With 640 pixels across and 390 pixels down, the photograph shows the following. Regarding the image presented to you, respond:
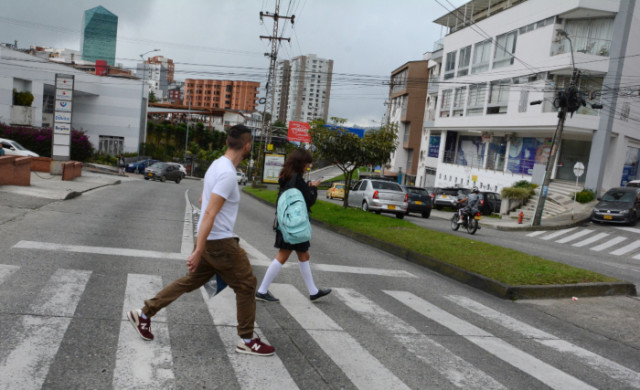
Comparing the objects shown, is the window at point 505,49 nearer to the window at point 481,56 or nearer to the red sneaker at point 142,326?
the window at point 481,56

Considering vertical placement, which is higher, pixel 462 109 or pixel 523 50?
pixel 523 50

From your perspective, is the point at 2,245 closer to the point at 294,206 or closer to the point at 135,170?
the point at 294,206

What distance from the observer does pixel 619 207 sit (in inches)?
942

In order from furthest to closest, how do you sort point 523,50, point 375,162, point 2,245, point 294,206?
point 523,50
point 375,162
point 2,245
point 294,206

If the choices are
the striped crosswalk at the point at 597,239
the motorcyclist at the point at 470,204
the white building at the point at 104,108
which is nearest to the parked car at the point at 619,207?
the striped crosswalk at the point at 597,239

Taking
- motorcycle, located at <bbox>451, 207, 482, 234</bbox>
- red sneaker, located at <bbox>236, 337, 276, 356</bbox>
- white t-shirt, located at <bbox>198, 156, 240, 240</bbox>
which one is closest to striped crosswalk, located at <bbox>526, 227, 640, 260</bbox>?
motorcycle, located at <bbox>451, 207, 482, 234</bbox>

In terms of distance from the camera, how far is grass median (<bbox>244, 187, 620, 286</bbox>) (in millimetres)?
8750

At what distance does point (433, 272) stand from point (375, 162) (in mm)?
11702

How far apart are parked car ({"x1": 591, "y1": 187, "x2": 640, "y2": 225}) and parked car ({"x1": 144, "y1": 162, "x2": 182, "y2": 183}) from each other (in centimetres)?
2888

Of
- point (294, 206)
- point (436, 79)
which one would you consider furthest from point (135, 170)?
point (294, 206)

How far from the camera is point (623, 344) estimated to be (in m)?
5.93

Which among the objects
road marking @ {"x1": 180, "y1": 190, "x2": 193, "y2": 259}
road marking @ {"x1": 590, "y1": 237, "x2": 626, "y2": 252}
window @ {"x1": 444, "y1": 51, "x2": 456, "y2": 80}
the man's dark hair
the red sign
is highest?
window @ {"x1": 444, "y1": 51, "x2": 456, "y2": 80}

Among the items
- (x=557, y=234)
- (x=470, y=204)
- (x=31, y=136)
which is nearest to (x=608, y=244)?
(x=557, y=234)

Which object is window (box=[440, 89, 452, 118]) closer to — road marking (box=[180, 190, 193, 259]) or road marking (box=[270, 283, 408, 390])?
road marking (box=[180, 190, 193, 259])
